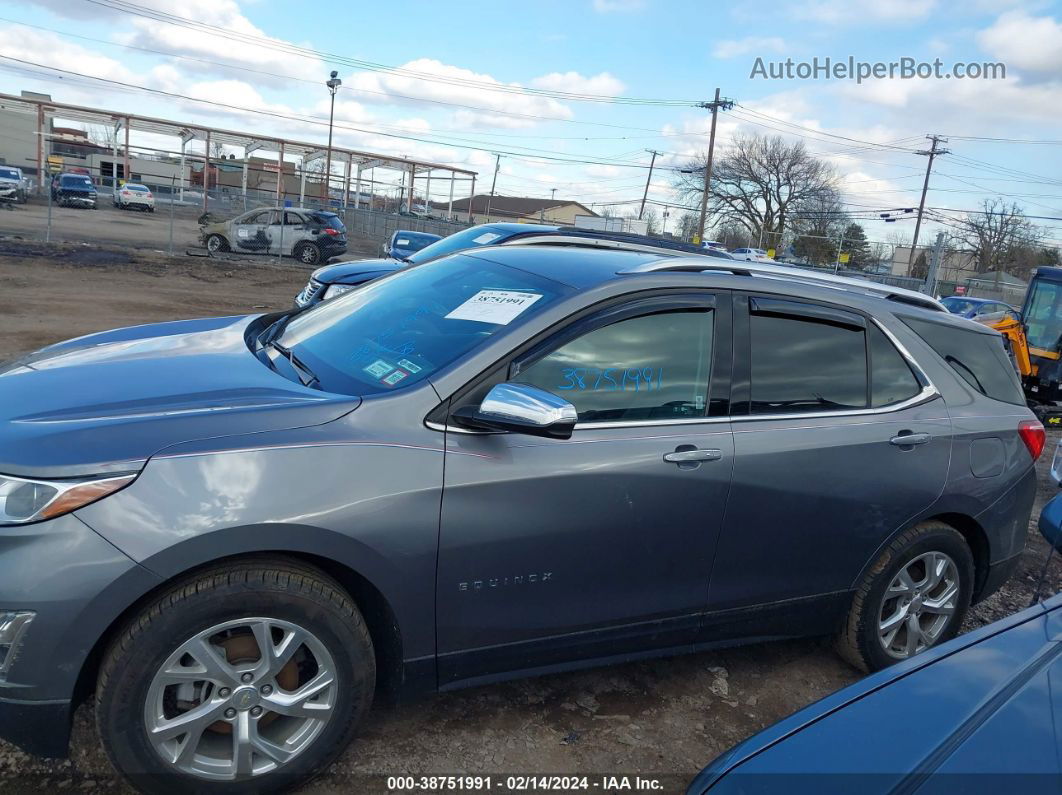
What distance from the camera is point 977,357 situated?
404cm

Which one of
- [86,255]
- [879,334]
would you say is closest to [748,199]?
[86,255]

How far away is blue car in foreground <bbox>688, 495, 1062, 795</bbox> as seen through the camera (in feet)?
5.41

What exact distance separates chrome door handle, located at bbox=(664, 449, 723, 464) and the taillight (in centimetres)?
191

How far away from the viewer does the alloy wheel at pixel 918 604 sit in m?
3.75

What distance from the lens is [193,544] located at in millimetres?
2270

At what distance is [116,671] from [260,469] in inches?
26.4

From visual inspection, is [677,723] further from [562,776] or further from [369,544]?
[369,544]

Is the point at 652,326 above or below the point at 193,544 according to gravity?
above

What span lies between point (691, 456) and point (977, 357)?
1.95 m

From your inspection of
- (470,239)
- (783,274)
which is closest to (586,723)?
(783,274)

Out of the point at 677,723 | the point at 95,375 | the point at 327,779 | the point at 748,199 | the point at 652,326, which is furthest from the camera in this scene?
the point at 748,199

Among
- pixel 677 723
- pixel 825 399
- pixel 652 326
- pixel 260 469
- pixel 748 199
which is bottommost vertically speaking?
pixel 677 723

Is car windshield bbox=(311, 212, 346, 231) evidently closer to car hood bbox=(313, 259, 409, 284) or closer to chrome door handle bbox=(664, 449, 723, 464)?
car hood bbox=(313, 259, 409, 284)

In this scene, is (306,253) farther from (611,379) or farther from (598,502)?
(598,502)
